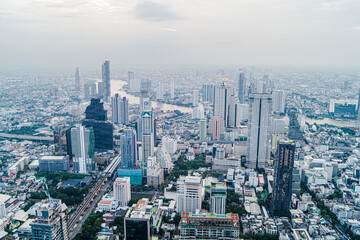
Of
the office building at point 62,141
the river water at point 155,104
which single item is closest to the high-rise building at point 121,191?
the office building at point 62,141

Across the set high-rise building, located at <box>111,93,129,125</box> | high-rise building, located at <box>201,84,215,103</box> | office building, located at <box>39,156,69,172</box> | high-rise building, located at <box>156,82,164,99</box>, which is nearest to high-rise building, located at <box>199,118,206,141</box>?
high-rise building, located at <box>111,93,129,125</box>

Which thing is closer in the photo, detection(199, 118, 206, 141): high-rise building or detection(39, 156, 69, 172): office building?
detection(39, 156, 69, 172): office building

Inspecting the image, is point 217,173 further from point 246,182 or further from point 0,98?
point 0,98

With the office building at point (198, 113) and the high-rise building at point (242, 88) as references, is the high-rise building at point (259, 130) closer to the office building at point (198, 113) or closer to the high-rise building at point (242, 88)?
the office building at point (198, 113)

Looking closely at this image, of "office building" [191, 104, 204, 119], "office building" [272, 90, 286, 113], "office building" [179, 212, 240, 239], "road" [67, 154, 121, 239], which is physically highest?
"office building" [272, 90, 286, 113]

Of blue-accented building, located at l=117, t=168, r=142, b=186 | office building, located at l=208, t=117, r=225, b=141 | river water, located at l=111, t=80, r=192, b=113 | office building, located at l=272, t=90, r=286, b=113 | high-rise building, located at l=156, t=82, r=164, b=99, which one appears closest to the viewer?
blue-accented building, located at l=117, t=168, r=142, b=186

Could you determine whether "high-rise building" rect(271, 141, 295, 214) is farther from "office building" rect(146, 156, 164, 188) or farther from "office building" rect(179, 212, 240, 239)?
"office building" rect(146, 156, 164, 188)

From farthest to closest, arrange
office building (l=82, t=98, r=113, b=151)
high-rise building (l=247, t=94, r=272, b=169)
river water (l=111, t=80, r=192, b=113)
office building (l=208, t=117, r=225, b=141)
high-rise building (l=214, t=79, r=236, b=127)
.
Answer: river water (l=111, t=80, r=192, b=113) → high-rise building (l=214, t=79, r=236, b=127) → office building (l=208, t=117, r=225, b=141) → office building (l=82, t=98, r=113, b=151) → high-rise building (l=247, t=94, r=272, b=169)

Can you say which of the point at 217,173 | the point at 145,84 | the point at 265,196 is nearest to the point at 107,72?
the point at 145,84

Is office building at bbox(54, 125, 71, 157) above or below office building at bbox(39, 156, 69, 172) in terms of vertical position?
above
